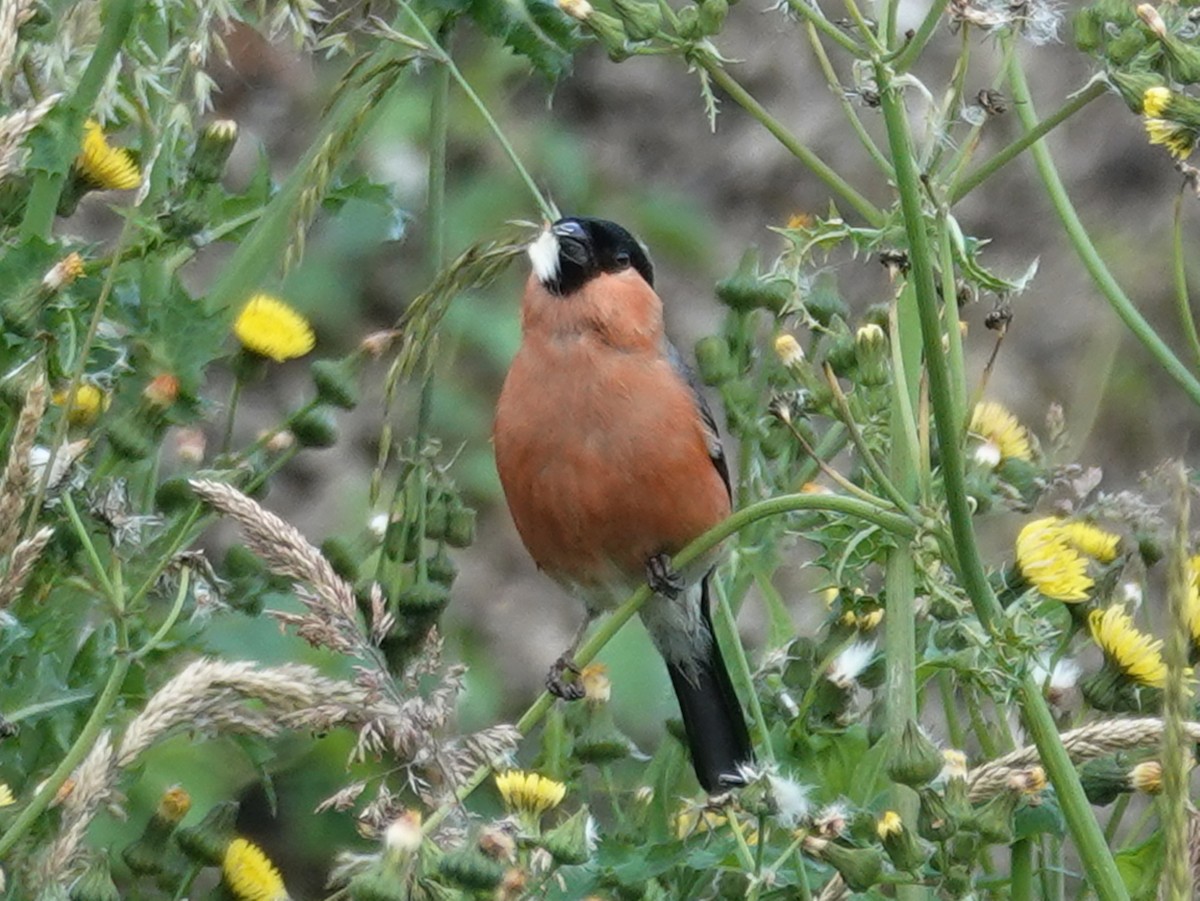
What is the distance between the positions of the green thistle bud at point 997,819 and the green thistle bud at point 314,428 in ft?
3.40

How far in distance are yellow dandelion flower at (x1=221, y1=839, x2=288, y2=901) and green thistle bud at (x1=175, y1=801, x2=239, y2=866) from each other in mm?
12

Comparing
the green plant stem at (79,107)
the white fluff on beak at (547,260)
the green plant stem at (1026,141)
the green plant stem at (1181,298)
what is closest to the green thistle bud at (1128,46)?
the green plant stem at (1026,141)

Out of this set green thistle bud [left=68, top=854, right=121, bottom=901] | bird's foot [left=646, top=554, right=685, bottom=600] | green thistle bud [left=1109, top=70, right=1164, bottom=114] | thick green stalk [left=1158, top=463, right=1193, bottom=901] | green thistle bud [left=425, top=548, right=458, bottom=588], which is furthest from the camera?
bird's foot [left=646, top=554, right=685, bottom=600]

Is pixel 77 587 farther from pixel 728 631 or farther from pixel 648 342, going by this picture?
pixel 648 342

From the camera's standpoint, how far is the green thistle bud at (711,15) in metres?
2.31

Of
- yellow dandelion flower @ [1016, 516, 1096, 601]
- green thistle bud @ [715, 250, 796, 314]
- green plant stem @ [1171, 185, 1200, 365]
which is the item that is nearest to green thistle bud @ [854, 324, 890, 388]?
yellow dandelion flower @ [1016, 516, 1096, 601]

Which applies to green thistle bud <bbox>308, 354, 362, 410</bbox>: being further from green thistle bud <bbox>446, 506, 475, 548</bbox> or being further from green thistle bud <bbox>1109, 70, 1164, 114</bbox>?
green thistle bud <bbox>1109, 70, 1164, 114</bbox>

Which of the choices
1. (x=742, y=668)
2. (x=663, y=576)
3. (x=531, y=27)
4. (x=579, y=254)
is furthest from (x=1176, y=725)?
(x=579, y=254)

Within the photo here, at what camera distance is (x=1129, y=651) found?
2.33 m

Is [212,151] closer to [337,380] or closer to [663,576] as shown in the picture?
[337,380]

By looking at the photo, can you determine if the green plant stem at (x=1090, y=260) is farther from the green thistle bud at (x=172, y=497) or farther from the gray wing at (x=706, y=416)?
the gray wing at (x=706, y=416)

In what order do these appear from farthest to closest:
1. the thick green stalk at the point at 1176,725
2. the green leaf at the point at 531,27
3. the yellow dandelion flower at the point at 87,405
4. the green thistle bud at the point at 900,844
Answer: the green leaf at the point at 531,27, the yellow dandelion flower at the point at 87,405, the green thistle bud at the point at 900,844, the thick green stalk at the point at 1176,725

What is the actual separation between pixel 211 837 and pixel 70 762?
401 mm

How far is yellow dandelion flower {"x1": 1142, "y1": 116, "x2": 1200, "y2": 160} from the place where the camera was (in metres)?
2.12
